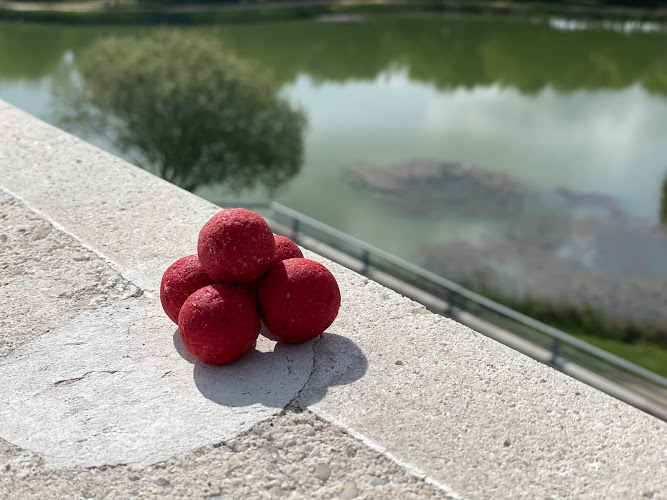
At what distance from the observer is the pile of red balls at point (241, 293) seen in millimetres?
1878

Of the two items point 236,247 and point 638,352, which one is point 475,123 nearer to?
point 638,352

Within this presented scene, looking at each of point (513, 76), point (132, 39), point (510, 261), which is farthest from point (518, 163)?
point (132, 39)

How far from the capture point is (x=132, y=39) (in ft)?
80.4

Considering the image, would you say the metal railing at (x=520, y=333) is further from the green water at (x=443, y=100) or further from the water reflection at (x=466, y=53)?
the water reflection at (x=466, y=53)

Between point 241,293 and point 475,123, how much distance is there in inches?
1158

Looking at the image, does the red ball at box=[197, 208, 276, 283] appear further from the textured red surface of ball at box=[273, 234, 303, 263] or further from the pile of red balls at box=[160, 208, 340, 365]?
the textured red surface of ball at box=[273, 234, 303, 263]

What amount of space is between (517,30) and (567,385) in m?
41.5

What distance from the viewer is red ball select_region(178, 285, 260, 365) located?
186 cm

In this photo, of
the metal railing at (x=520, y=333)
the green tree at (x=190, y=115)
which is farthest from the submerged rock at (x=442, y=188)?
the metal railing at (x=520, y=333)

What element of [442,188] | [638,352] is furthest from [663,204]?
[638,352]

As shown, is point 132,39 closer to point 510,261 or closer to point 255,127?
point 255,127

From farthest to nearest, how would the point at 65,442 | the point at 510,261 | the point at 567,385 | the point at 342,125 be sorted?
the point at 342,125
the point at 510,261
the point at 567,385
the point at 65,442

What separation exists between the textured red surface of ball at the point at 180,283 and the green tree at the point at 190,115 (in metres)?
20.8

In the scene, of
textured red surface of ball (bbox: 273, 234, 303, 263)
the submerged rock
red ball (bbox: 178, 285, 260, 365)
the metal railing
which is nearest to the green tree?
the submerged rock
